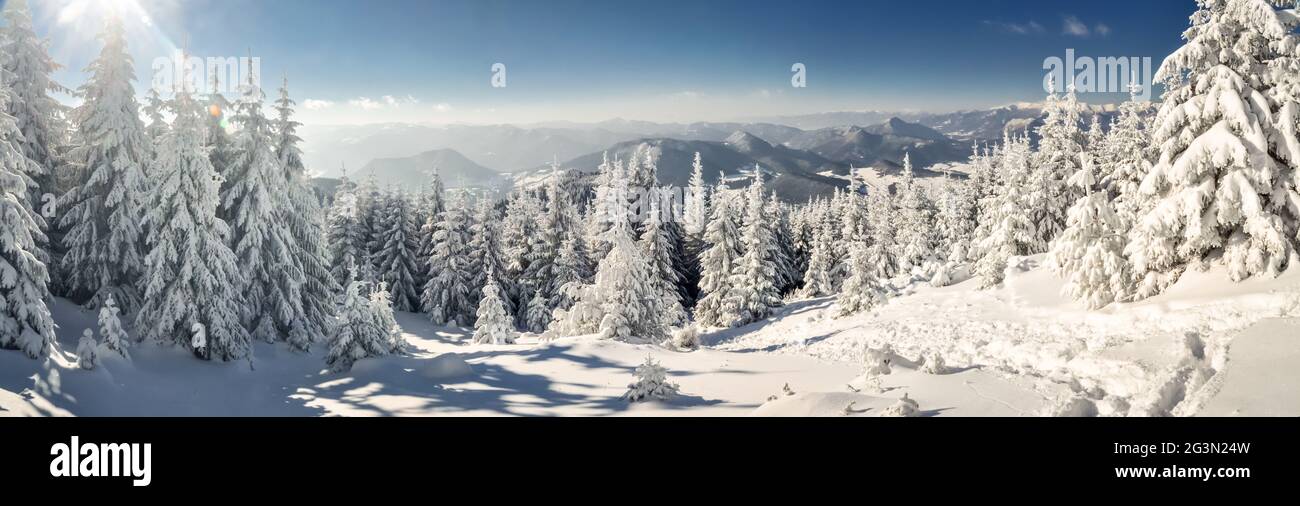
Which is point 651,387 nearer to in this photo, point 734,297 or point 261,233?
point 261,233

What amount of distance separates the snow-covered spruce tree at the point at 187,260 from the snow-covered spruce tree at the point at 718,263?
27.3 m

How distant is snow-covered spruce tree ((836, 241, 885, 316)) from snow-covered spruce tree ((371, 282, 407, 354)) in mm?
22257

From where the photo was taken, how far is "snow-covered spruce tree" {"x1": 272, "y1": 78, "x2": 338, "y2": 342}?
2398 cm

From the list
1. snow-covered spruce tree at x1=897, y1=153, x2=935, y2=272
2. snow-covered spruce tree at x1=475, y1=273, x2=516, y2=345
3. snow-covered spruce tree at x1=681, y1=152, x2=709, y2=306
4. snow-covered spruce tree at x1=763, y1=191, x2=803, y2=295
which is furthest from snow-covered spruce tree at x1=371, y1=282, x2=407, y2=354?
snow-covered spruce tree at x1=897, y1=153, x2=935, y2=272

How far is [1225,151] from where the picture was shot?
44.1ft

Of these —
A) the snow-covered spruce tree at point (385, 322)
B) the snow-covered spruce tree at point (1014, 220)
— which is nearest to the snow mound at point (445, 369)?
the snow-covered spruce tree at point (385, 322)

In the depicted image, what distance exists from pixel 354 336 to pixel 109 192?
12.0 metres

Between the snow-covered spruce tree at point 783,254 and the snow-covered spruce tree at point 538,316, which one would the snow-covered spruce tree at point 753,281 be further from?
the snow-covered spruce tree at point 538,316

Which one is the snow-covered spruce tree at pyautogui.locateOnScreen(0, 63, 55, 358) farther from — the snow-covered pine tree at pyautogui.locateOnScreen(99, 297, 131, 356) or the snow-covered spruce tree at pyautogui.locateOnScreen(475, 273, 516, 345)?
the snow-covered spruce tree at pyautogui.locateOnScreen(475, 273, 516, 345)

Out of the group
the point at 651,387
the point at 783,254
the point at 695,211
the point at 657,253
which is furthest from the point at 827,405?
the point at 695,211
